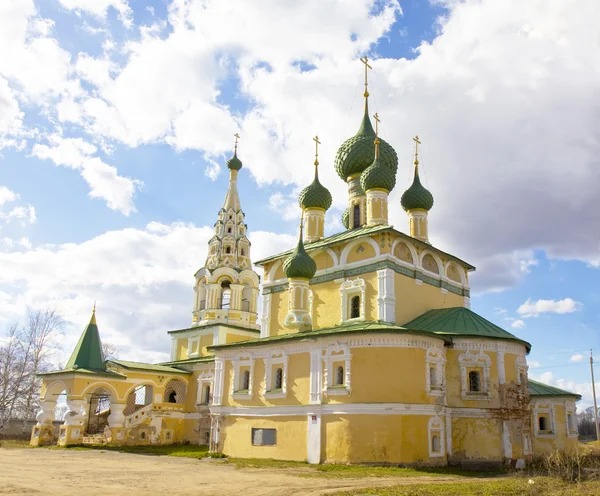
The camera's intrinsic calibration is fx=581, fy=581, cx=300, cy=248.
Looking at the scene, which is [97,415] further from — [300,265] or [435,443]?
[435,443]

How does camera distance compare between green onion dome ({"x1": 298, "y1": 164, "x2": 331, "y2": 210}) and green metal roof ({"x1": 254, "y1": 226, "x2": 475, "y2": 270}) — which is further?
green onion dome ({"x1": 298, "y1": 164, "x2": 331, "y2": 210})

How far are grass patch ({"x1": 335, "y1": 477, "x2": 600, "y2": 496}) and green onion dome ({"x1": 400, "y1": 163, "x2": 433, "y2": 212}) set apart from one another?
12.1 m

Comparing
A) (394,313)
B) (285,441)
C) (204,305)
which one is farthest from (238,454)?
(204,305)

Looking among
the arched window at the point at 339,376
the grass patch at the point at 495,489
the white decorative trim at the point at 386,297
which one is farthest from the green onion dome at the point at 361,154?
the grass patch at the point at 495,489

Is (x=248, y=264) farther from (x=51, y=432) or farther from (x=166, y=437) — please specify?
(x=51, y=432)

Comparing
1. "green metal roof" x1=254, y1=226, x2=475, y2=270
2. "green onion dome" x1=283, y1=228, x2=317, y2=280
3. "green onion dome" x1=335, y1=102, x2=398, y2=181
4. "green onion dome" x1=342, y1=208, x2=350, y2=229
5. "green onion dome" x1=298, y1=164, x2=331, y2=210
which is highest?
"green onion dome" x1=335, y1=102, x2=398, y2=181

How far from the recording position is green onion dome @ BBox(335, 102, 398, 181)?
72.0ft

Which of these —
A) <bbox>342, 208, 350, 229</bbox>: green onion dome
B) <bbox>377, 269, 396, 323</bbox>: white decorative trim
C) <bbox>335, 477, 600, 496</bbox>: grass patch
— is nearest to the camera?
<bbox>335, 477, 600, 496</bbox>: grass patch

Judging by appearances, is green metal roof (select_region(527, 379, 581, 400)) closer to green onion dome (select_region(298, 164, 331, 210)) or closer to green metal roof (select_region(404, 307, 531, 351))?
green metal roof (select_region(404, 307, 531, 351))

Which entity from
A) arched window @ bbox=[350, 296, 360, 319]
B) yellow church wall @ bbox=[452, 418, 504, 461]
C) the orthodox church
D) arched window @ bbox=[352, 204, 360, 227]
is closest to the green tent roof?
the orthodox church

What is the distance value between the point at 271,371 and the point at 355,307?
335 cm

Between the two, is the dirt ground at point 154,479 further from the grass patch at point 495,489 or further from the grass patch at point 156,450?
the grass patch at point 156,450

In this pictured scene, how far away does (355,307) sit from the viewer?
1867cm

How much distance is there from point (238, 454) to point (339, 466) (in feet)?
14.7
